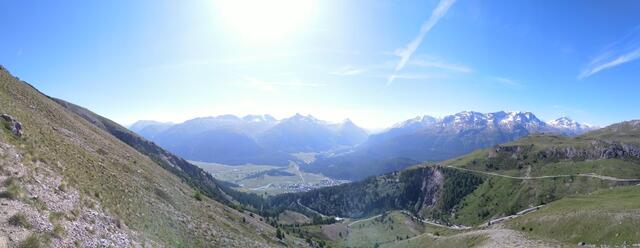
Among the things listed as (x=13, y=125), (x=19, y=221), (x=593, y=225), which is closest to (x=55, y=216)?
(x=19, y=221)

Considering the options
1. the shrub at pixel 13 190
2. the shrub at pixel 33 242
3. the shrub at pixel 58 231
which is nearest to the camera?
the shrub at pixel 33 242

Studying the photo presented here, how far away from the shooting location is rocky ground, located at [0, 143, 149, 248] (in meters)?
23.9

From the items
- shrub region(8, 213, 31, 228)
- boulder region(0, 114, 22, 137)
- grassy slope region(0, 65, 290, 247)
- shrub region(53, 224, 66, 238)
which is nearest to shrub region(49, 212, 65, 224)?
shrub region(53, 224, 66, 238)

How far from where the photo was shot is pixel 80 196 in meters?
34.5

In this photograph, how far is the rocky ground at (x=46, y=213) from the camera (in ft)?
78.4

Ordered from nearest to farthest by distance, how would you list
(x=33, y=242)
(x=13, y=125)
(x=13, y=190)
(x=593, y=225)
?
(x=33, y=242)
(x=13, y=190)
(x=13, y=125)
(x=593, y=225)

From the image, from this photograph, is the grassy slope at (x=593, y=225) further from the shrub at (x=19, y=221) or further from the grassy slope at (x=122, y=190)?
the shrub at (x=19, y=221)

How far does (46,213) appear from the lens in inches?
1075

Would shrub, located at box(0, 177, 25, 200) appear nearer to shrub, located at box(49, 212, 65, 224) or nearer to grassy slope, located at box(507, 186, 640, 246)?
shrub, located at box(49, 212, 65, 224)

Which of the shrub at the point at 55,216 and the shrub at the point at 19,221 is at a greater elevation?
the shrub at the point at 19,221

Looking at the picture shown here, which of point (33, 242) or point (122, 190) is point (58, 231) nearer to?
point (33, 242)

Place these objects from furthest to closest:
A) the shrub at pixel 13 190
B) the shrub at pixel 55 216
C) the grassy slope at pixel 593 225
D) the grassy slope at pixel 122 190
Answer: the grassy slope at pixel 593 225
the grassy slope at pixel 122 190
the shrub at pixel 55 216
the shrub at pixel 13 190

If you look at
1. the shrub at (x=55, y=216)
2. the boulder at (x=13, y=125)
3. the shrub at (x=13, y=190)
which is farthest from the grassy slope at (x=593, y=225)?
the boulder at (x=13, y=125)

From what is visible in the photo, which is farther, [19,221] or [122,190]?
[122,190]
